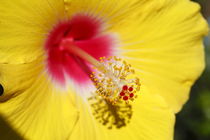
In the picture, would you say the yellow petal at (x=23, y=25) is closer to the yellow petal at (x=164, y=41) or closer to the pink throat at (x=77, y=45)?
the pink throat at (x=77, y=45)

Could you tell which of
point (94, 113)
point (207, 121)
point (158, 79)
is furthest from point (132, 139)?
point (207, 121)

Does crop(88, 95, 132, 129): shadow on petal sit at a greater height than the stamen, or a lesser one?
lesser

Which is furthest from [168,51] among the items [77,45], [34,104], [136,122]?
[34,104]

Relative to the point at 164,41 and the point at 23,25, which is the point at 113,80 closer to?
the point at 164,41

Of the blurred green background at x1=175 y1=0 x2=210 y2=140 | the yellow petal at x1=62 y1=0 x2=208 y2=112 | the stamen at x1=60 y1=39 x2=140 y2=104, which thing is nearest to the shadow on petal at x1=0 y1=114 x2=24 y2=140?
the stamen at x1=60 y1=39 x2=140 y2=104

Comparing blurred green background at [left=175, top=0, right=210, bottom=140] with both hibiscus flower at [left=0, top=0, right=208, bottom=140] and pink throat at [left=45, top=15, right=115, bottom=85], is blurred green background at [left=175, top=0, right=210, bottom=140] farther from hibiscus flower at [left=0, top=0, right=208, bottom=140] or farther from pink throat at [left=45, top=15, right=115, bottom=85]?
pink throat at [left=45, top=15, right=115, bottom=85]

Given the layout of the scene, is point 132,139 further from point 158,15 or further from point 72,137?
point 158,15
